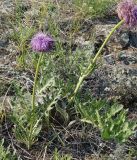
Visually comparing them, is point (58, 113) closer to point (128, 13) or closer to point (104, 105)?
point (104, 105)

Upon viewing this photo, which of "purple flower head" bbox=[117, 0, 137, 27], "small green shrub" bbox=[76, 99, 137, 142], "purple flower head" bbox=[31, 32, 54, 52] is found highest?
"purple flower head" bbox=[117, 0, 137, 27]

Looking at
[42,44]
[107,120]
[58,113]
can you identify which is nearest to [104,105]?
[107,120]

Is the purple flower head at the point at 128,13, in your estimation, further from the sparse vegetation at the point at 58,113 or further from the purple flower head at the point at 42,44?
the purple flower head at the point at 42,44

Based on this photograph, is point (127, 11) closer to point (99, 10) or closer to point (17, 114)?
point (17, 114)

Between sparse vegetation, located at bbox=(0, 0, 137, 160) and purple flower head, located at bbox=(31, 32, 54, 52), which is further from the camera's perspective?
→ sparse vegetation, located at bbox=(0, 0, 137, 160)

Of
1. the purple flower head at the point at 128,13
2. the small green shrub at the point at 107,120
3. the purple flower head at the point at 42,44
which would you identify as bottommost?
the small green shrub at the point at 107,120

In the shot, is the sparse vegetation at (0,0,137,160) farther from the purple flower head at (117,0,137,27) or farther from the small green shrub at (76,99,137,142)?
the purple flower head at (117,0,137,27)

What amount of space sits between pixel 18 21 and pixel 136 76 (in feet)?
3.68

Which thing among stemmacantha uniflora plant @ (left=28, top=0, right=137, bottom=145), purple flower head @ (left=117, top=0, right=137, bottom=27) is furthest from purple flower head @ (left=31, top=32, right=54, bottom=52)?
purple flower head @ (left=117, top=0, right=137, bottom=27)

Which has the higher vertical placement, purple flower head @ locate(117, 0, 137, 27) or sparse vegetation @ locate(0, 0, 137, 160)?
purple flower head @ locate(117, 0, 137, 27)

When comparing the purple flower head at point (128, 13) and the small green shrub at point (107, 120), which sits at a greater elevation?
the purple flower head at point (128, 13)

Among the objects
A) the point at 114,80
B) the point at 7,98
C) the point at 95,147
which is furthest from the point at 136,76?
the point at 7,98

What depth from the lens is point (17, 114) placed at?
2.76m

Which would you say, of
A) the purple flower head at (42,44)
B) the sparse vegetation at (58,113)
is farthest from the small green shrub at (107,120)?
the purple flower head at (42,44)
